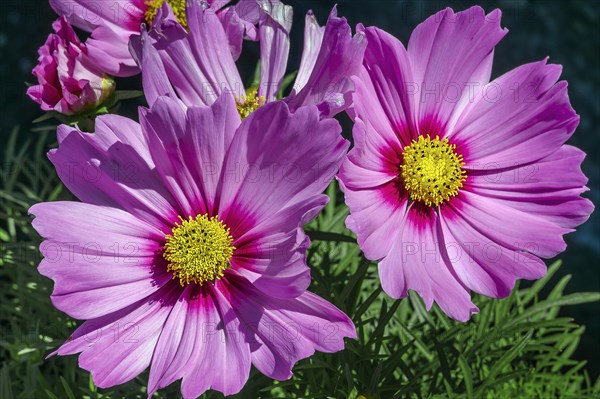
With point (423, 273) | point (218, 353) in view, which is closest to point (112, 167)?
point (218, 353)

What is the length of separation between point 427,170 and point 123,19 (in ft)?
1.26

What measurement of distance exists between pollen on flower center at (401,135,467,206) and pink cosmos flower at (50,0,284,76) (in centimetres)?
20

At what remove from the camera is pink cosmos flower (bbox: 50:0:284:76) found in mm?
760

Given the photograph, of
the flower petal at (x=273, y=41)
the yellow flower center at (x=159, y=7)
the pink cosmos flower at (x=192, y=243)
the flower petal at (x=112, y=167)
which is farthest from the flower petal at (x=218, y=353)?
the yellow flower center at (x=159, y=7)

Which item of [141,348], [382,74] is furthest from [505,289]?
[141,348]

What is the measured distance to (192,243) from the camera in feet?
2.35

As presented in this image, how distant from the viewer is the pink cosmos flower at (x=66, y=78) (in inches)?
30.1

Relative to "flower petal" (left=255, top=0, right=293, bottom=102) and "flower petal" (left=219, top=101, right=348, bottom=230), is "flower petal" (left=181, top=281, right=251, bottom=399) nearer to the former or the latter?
"flower petal" (left=219, top=101, right=348, bottom=230)

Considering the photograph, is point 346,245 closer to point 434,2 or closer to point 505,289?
point 505,289

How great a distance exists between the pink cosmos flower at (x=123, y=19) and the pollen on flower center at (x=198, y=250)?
18 centimetres

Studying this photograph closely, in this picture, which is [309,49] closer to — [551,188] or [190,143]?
[190,143]

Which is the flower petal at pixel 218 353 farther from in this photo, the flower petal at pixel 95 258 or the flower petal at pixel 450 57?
the flower petal at pixel 450 57

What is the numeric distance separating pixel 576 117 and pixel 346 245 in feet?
1.61

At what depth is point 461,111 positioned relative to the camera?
0.80m
